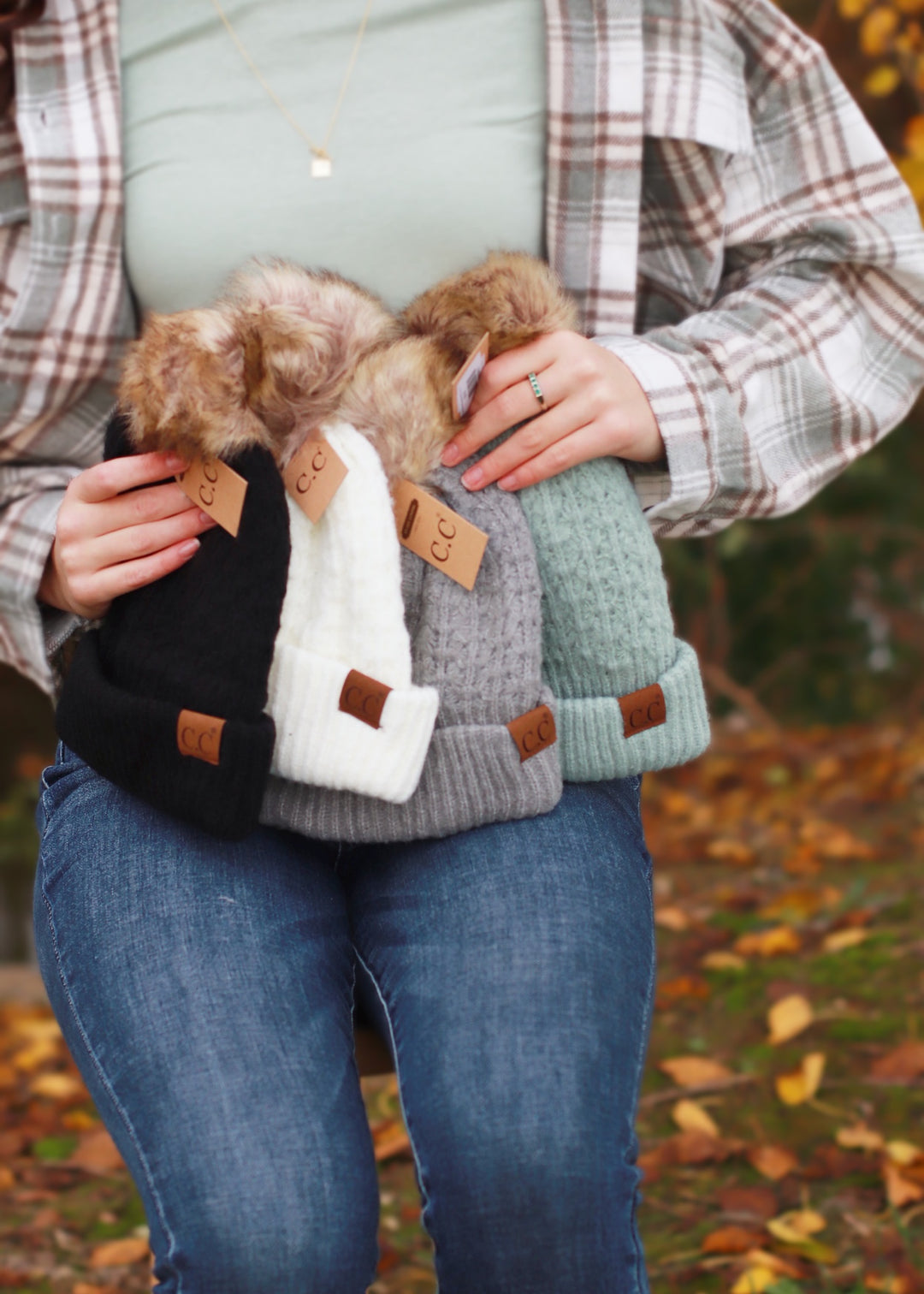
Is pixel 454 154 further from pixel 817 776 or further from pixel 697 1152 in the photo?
pixel 817 776

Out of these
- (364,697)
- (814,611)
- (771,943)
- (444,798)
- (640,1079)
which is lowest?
(814,611)

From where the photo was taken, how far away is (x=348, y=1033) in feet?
3.68

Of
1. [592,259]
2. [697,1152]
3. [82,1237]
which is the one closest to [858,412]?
[592,259]

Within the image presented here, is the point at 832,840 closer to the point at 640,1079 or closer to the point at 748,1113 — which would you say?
the point at 748,1113

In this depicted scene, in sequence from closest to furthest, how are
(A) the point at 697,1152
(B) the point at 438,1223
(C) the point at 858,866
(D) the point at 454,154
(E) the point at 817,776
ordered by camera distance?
(B) the point at 438,1223 < (D) the point at 454,154 < (A) the point at 697,1152 < (C) the point at 858,866 < (E) the point at 817,776

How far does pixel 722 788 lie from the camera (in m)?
4.23

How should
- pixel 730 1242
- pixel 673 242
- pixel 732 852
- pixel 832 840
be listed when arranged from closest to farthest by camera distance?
1. pixel 673 242
2. pixel 730 1242
3. pixel 832 840
4. pixel 732 852

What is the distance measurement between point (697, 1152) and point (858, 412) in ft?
3.96

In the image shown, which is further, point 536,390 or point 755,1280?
point 755,1280

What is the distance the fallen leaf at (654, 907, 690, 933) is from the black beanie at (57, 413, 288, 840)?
1.93 m

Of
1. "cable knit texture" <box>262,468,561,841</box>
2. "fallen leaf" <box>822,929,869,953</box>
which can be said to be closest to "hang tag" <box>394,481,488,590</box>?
"cable knit texture" <box>262,468,561,841</box>

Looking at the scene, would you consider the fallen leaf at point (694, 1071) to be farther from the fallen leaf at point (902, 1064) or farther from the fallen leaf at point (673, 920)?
the fallen leaf at point (673, 920)

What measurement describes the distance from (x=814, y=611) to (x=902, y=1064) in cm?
305

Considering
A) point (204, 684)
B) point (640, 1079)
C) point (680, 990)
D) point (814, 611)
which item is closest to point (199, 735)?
point (204, 684)
